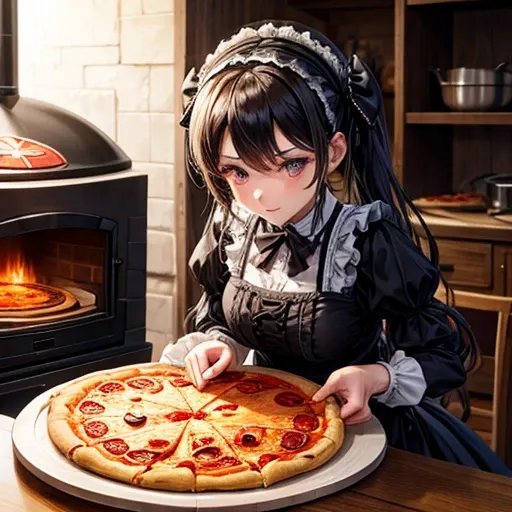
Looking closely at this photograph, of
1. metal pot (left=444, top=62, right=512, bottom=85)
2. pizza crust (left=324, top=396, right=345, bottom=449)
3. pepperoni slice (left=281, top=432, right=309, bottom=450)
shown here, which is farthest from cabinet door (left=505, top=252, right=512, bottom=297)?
pepperoni slice (left=281, top=432, right=309, bottom=450)

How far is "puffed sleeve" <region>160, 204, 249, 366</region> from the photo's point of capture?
169 centimetres

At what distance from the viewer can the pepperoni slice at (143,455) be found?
1277 millimetres

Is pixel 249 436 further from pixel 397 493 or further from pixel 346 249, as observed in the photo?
pixel 346 249

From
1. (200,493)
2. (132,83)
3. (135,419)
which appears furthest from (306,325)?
(132,83)

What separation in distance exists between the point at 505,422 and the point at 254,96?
47.7 inches

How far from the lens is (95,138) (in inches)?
112

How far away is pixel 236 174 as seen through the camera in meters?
1.47

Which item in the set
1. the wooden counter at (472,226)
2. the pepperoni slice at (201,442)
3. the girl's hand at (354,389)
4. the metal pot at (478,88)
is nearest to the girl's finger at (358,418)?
the girl's hand at (354,389)

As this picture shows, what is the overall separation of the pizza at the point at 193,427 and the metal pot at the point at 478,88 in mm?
2034

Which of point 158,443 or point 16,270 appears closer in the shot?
point 158,443

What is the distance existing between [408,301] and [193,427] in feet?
1.26

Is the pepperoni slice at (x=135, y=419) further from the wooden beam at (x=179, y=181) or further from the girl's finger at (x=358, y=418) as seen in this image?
the wooden beam at (x=179, y=181)

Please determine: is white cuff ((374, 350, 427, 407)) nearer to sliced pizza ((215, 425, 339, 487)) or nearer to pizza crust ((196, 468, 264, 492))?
sliced pizza ((215, 425, 339, 487))

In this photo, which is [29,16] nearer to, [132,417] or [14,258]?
[14,258]
